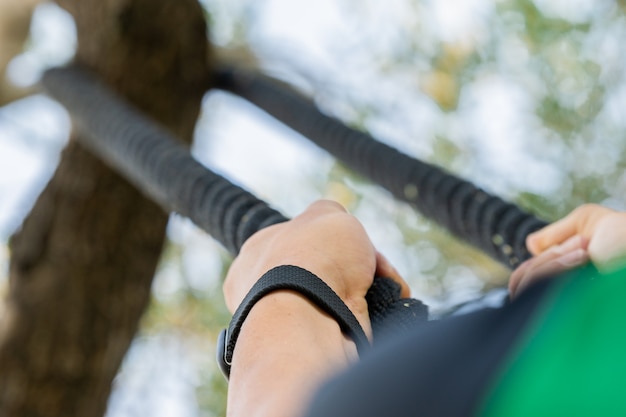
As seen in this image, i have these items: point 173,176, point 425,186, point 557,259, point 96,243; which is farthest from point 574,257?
point 96,243

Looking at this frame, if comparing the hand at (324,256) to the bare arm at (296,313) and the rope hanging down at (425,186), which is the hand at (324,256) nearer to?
the bare arm at (296,313)

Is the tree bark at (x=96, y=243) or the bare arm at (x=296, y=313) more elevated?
the bare arm at (x=296, y=313)

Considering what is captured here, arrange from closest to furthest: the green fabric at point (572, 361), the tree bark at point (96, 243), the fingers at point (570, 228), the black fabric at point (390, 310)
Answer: the green fabric at point (572, 361) → the black fabric at point (390, 310) → the fingers at point (570, 228) → the tree bark at point (96, 243)

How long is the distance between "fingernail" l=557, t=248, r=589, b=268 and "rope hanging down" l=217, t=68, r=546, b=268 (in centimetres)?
20

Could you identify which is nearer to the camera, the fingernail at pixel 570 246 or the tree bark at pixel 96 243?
the fingernail at pixel 570 246

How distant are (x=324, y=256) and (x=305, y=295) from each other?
0.30 ft

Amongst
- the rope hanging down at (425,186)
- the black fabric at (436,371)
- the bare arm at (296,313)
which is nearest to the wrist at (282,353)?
the bare arm at (296,313)

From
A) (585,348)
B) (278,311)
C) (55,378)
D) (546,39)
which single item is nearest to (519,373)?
(585,348)

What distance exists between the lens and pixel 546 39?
2459 millimetres

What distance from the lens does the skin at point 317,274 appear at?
1.71 feet

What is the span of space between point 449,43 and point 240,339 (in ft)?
7.05

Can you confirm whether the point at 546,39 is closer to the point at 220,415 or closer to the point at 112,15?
the point at 112,15

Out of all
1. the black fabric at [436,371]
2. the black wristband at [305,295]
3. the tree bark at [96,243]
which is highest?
the black fabric at [436,371]

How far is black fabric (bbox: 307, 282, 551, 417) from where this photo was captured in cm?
33
